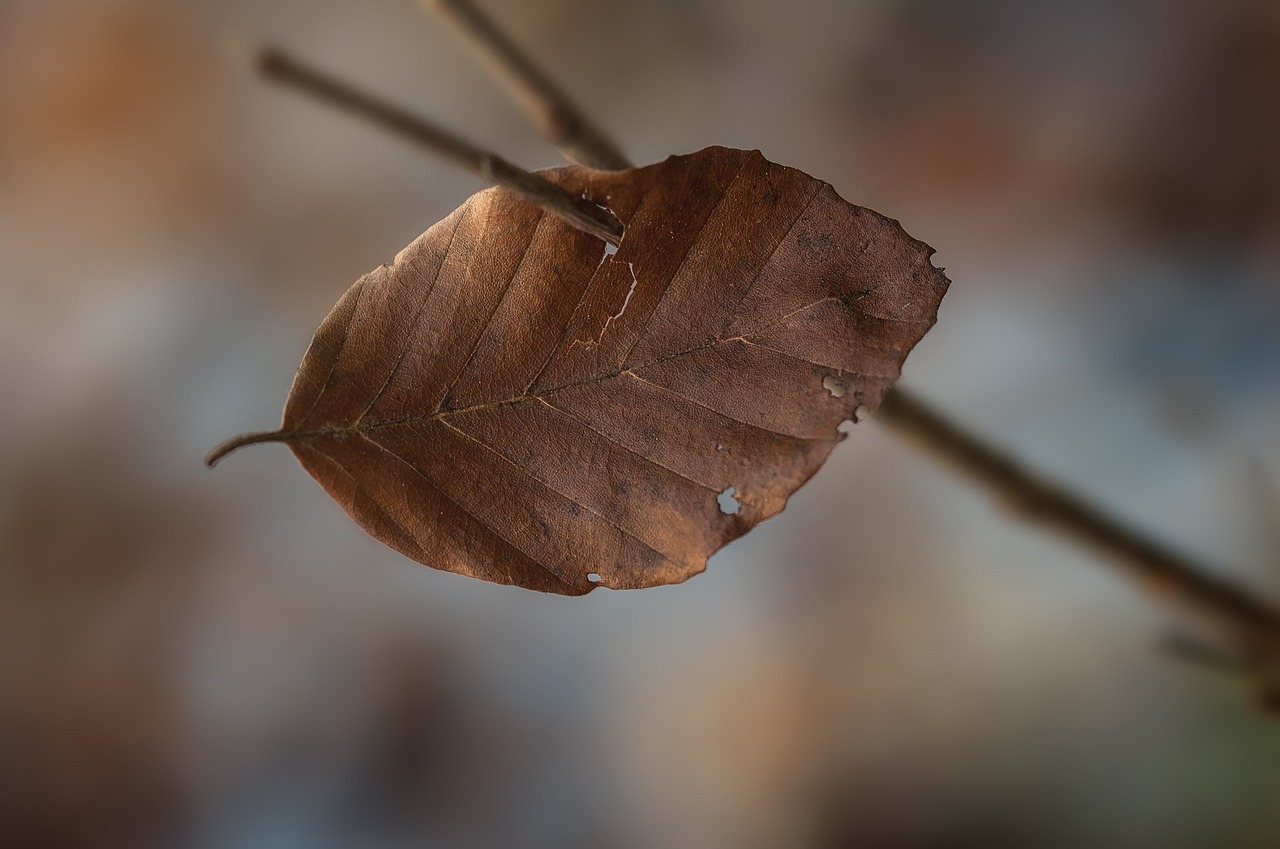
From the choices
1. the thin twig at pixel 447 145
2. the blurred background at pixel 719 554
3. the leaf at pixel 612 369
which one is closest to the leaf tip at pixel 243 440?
the leaf at pixel 612 369

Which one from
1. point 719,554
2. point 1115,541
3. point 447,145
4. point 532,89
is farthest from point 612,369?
point 719,554

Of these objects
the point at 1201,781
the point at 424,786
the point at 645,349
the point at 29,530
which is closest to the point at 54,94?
the point at 29,530

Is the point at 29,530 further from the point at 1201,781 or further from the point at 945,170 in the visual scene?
the point at 1201,781

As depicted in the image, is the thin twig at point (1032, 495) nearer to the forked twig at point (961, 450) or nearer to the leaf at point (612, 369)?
the forked twig at point (961, 450)

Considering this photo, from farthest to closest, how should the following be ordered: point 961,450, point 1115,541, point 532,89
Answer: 1. point 1115,541
2. point 961,450
3. point 532,89

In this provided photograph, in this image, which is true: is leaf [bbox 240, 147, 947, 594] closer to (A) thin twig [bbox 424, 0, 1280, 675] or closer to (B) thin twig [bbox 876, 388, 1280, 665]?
(A) thin twig [bbox 424, 0, 1280, 675]

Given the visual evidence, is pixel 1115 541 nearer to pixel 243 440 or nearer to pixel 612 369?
pixel 612 369

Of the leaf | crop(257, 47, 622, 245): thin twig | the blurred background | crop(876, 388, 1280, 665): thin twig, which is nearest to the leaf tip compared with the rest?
the leaf
